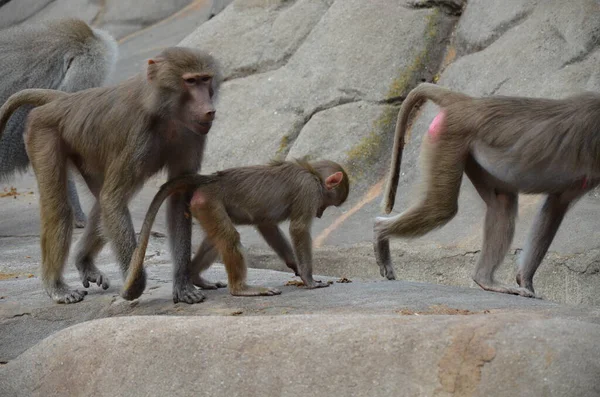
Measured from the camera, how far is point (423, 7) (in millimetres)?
9617

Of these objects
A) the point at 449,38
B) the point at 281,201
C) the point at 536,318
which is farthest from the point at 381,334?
the point at 449,38

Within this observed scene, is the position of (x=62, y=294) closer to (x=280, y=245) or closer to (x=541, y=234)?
(x=280, y=245)

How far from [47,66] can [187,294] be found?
3.96 meters

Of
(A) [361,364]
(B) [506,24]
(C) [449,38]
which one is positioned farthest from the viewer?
A: (C) [449,38]

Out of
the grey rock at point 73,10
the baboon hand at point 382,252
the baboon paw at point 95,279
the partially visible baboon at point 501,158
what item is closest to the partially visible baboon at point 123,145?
the baboon paw at point 95,279

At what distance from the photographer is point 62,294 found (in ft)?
18.5

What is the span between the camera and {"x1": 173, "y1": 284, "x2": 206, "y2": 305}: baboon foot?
5.34m

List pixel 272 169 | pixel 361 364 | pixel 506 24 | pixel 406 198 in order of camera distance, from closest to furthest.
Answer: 1. pixel 361 364
2. pixel 272 169
3. pixel 406 198
4. pixel 506 24

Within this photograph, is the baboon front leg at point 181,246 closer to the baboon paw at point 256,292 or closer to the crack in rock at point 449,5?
the baboon paw at point 256,292

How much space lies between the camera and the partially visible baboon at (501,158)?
542 cm

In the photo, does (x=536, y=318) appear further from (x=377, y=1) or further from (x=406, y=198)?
(x=377, y=1)

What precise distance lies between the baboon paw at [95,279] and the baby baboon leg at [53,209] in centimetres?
26

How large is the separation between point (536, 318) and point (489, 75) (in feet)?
16.9

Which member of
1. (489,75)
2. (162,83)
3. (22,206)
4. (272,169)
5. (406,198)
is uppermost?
(162,83)
